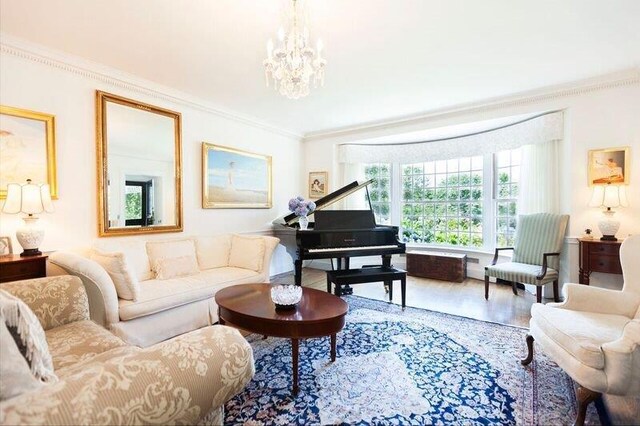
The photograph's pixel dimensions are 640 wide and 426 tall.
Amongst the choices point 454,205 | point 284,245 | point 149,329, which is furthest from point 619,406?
point 284,245

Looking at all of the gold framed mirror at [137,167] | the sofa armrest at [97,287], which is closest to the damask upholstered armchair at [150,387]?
the sofa armrest at [97,287]

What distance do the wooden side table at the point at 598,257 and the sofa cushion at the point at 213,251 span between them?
413 centimetres

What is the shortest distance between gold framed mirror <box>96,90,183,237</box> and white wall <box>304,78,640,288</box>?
4.20 metres

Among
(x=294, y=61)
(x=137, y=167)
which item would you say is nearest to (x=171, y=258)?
(x=137, y=167)

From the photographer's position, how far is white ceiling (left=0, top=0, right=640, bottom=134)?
2.17 meters

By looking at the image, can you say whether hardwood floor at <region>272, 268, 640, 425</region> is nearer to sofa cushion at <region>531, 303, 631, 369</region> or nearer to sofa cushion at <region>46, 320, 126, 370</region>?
sofa cushion at <region>531, 303, 631, 369</region>

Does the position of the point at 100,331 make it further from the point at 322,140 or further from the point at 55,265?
the point at 322,140

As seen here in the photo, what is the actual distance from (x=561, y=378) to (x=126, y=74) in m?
4.73

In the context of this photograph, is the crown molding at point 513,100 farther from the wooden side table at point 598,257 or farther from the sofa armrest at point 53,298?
the sofa armrest at point 53,298

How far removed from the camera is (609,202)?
332 cm

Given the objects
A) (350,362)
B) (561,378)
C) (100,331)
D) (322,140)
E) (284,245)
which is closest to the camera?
(100,331)

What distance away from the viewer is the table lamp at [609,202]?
127 inches

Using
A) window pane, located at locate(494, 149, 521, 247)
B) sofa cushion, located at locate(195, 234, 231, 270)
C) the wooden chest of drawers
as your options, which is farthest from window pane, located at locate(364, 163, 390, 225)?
sofa cushion, located at locate(195, 234, 231, 270)

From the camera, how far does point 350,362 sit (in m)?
2.29
